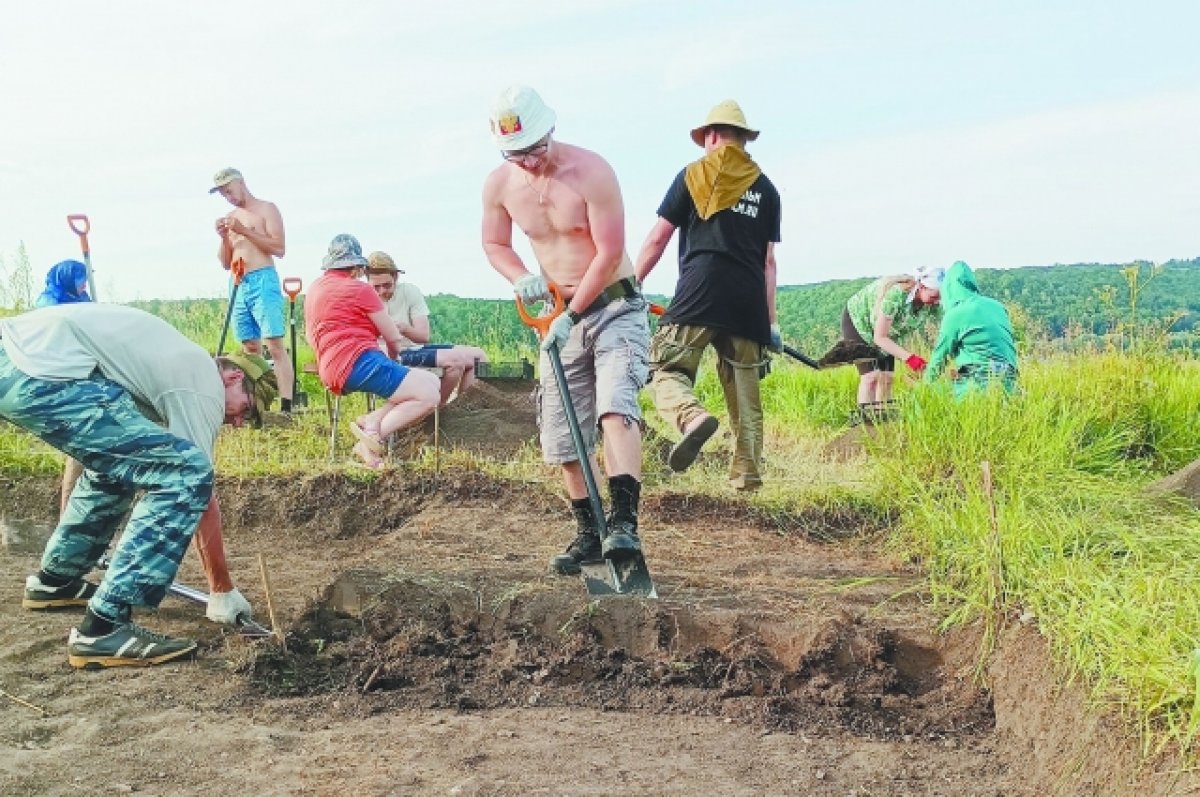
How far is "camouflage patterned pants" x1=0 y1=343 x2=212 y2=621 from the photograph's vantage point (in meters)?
4.19

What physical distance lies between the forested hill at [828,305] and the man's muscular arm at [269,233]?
434 centimetres

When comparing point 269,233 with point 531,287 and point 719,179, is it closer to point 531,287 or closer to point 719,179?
point 719,179

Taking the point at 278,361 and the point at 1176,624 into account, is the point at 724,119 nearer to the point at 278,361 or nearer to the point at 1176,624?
the point at 1176,624

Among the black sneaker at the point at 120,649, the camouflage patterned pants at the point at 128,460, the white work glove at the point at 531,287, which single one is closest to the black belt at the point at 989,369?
the white work glove at the point at 531,287

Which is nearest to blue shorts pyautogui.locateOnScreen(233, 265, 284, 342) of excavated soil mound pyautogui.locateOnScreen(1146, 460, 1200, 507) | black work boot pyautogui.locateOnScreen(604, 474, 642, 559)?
black work boot pyautogui.locateOnScreen(604, 474, 642, 559)

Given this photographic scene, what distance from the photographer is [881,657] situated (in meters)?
4.26

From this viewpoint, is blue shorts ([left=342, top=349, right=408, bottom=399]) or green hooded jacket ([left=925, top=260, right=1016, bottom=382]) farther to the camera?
blue shorts ([left=342, top=349, right=408, bottom=399])

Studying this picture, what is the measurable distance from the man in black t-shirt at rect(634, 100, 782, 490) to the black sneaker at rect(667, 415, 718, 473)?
0.42 m

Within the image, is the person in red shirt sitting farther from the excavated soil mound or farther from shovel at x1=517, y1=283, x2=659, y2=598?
the excavated soil mound

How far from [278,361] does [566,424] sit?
14.8ft

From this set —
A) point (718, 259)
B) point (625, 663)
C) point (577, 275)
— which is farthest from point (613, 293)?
point (625, 663)

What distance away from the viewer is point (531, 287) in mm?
4719

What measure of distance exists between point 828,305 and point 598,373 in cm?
1571

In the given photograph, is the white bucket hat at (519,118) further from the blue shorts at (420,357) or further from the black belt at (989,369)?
the blue shorts at (420,357)
